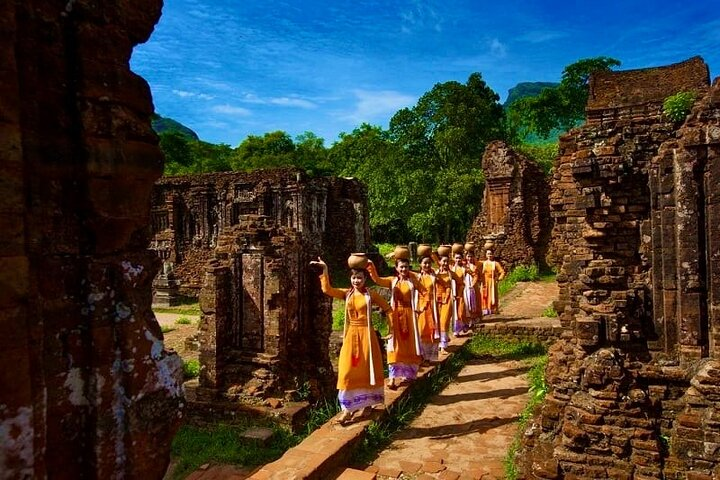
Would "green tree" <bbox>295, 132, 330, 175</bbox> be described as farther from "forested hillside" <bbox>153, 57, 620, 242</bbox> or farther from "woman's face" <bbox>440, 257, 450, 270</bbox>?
"woman's face" <bbox>440, 257, 450, 270</bbox>

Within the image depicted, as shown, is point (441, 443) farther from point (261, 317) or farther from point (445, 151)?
point (445, 151)

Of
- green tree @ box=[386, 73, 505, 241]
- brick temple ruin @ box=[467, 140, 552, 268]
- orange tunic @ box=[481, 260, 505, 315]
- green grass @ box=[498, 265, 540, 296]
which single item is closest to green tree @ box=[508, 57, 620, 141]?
green tree @ box=[386, 73, 505, 241]

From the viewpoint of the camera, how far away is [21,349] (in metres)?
1.47

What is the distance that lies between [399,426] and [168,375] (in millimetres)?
4647

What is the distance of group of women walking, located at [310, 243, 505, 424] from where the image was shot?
5.72 meters

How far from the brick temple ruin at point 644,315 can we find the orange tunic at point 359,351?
1.78 metres

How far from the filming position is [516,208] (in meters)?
19.5

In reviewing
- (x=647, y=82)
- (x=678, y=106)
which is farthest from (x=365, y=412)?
(x=647, y=82)

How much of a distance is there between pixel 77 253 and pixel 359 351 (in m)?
4.36

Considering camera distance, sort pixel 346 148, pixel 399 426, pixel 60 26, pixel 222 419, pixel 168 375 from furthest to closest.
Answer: pixel 346 148
pixel 222 419
pixel 399 426
pixel 168 375
pixel 60 26

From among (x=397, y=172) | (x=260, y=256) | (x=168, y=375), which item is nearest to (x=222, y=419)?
(x=260, y=256)

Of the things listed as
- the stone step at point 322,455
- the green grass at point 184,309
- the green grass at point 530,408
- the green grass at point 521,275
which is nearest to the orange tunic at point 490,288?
the green grass at point 530,408

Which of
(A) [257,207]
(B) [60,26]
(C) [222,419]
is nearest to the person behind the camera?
(B) [60,26]

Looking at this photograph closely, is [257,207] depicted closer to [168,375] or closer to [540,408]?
[540,408]
